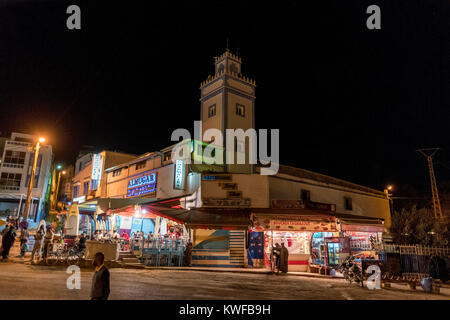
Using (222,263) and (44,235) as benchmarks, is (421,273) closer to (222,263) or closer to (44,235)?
(222,263)

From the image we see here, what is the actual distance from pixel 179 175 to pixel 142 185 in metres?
5.80

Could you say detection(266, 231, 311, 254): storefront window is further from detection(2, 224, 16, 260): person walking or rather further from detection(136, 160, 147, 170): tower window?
detection(2, 224, 16, 260): person walking

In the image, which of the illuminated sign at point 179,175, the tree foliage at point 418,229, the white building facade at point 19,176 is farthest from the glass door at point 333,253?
the white building facade at point 19,176

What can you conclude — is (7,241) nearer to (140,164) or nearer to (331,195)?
(140,164)

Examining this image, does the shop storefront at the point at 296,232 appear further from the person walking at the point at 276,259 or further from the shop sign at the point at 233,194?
the shop sign at the point at 233,194

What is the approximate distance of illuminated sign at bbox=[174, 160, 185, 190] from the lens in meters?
23.6

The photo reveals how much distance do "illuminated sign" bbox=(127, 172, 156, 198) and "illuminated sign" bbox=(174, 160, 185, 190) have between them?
3611 mm

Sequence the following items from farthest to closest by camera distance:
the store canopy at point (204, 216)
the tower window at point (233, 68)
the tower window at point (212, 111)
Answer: the tower window at point (233, 68)
the tower window at point (212, 111)
the store canopy at point (204, 216)

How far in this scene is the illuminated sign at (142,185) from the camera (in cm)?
2670

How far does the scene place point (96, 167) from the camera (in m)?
35.1

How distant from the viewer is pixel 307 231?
20344mm

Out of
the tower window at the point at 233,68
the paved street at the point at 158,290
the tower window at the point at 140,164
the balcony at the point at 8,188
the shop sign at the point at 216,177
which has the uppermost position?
the tower window at the point at 233,68

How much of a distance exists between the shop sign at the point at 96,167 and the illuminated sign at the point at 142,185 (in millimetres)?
6438
